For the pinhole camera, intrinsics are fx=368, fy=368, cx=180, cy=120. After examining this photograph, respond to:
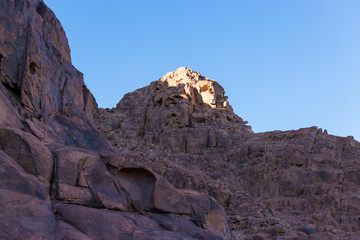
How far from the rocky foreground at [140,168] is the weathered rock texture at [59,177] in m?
0.04

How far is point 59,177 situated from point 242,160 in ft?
99.1

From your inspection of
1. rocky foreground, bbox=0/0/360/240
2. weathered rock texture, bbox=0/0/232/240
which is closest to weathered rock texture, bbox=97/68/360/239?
rocky foreground, bbox=0/0/360/240

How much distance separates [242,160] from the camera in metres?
39.4

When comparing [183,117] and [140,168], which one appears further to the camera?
[183,117]

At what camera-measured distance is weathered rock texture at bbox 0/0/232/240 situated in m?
9.15

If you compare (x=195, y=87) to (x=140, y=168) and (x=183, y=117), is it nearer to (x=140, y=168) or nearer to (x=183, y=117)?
(x=183, y=117)

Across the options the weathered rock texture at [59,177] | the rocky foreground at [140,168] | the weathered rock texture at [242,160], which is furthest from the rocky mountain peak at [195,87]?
the weathered rock texture at [59,177]

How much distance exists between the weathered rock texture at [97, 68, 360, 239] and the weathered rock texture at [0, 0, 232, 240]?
29.7 ft

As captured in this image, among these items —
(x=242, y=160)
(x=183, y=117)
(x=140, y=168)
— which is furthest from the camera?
(x=183, y=117)

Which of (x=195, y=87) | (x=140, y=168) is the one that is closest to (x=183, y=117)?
(x=195, y=87)

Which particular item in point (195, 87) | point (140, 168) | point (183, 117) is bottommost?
point (140, 168)

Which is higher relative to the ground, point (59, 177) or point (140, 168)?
point (140, 168)

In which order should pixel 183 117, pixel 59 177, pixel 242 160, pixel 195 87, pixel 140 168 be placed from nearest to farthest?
pixel 59 177 < pixel 140 168 < pixel 242 160 < pixel 183 117 < pixel 195 87

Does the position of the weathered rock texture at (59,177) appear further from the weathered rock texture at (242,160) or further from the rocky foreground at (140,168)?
the weathered rock texture at (242,160)
